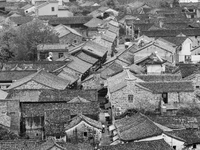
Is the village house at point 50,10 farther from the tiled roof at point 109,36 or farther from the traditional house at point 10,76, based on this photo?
the traditional house at point 10,76

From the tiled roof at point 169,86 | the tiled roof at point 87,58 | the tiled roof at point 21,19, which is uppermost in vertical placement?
the tiled roof at point 169,86

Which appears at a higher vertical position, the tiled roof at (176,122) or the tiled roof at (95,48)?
the tiled roof at (176,122)

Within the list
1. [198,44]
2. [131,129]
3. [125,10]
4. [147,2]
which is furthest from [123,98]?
[147,2]

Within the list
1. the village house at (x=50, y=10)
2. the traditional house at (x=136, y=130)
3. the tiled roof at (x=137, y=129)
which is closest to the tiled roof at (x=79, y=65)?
the traditional house at (x=136, y=130)

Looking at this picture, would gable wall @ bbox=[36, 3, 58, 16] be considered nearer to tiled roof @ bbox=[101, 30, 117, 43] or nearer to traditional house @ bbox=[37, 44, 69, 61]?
tiled roof @ bbox=[101, 30, 117, 43]

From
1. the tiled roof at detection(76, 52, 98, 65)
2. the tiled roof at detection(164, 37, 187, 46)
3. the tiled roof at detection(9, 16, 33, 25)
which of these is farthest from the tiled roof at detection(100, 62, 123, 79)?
the tiled roof at detection(9, 16, 33, 25)

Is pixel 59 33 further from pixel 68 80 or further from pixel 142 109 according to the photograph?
pixel 142 109

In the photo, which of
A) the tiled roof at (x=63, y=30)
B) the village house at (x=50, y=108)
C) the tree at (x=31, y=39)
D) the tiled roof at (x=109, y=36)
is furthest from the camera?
the tiled roof at (x=63, y=30)

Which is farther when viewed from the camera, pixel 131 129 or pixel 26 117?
pixel 26 117
